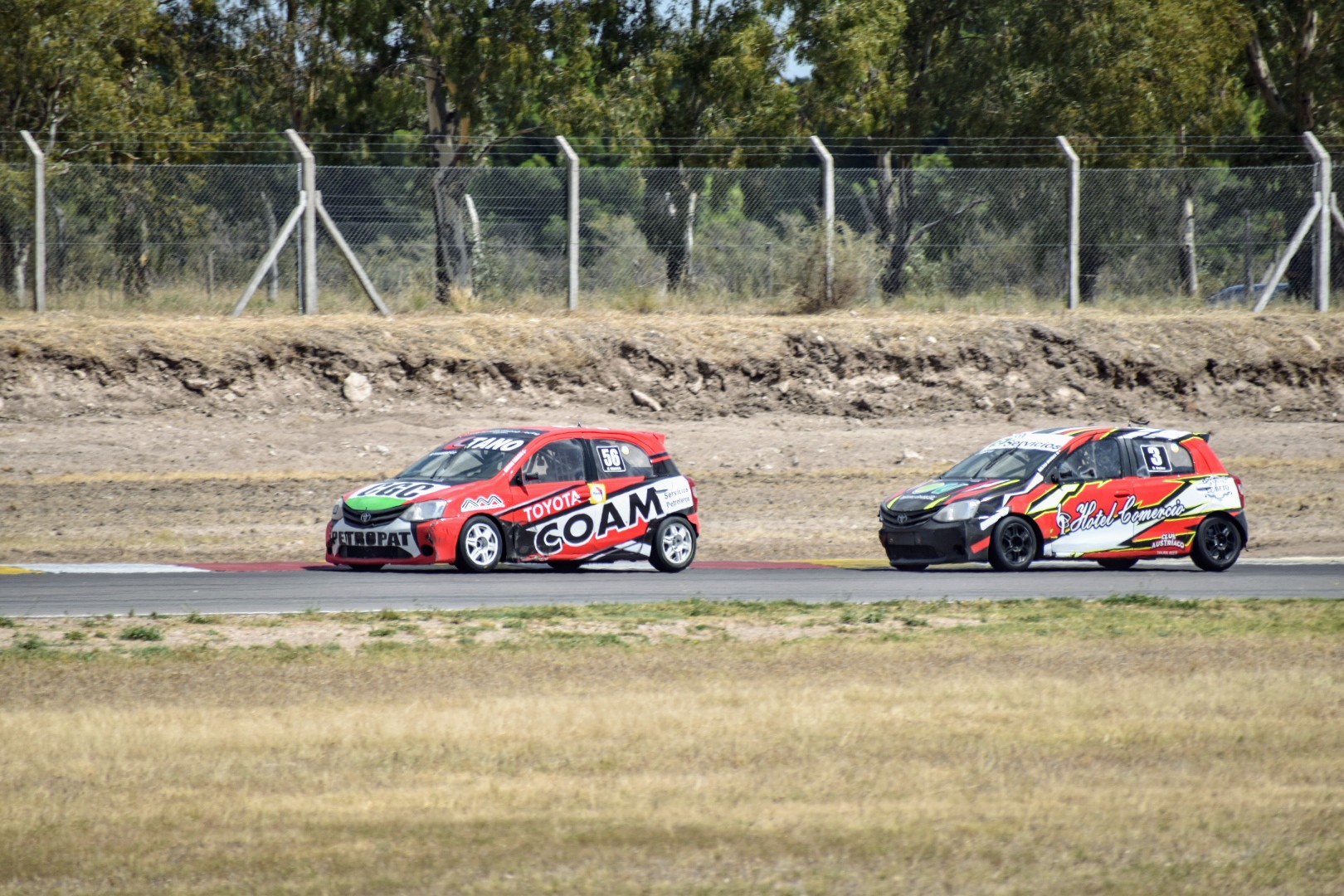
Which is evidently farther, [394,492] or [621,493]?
[621,493]

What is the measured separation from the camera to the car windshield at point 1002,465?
18.2m

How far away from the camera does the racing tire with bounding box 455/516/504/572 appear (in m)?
16.8

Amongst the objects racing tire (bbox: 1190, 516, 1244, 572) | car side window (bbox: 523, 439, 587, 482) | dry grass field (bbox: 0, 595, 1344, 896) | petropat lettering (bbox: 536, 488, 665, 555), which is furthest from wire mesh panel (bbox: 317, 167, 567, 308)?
dry grass field (bbox: 0, 595, 1344, 896)

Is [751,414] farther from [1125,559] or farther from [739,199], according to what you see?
[1125,559]

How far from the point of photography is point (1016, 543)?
17969mm

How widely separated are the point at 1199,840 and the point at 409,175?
19.8 m

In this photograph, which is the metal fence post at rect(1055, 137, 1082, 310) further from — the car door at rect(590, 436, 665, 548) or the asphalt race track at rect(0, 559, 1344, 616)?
the car door at rect(590, 436, 665, 548)

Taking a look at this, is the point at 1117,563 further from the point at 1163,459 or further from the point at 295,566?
the point at 295,566

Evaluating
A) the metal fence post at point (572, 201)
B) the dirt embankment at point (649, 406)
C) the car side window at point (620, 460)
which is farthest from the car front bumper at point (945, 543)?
the metal fence post at point (572, 201)

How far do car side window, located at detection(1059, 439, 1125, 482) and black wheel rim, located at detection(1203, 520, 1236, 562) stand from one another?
119 cm

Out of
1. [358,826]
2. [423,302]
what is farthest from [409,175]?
[358,826]

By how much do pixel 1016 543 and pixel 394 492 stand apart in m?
6.50

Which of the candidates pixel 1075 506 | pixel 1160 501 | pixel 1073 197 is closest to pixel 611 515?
pixel 1075 506

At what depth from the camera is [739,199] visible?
2647 centimetres
